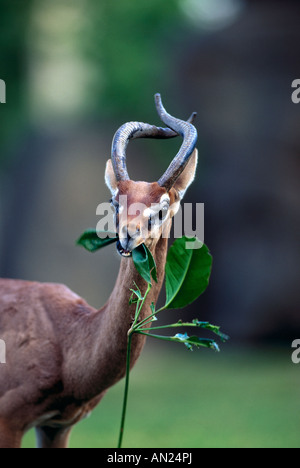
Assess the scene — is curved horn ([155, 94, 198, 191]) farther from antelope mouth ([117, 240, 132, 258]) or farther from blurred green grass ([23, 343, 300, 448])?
blurred green grass ([23, 343, 300, 448])

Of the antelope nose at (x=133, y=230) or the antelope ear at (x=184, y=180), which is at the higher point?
the antelope ear at (x=184, y=180)

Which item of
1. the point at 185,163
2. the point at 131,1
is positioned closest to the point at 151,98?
the point at 131,1

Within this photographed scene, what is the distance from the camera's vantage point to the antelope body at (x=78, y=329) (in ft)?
11.0

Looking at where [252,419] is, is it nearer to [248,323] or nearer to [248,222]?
[248,323]

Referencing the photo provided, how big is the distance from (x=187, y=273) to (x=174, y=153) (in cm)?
950

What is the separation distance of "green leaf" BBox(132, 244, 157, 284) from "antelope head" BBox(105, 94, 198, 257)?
0.10 feet

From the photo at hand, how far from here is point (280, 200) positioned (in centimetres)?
1132

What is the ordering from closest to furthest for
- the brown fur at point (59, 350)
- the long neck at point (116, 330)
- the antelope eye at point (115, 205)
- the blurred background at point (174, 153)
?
1. the antelope eye at point (115, 205)
2. the long neck at point (116, 330)
3. the brown fur at point (59, 350)
4. the blurred background at point (174, 153)

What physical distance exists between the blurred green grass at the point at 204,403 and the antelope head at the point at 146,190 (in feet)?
13.2

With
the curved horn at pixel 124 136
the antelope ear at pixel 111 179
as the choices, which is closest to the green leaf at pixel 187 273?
the curved horn at pixel 124 136

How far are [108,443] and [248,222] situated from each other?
5295 millimetres

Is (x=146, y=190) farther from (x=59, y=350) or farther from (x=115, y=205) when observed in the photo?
(x=59, y=350)

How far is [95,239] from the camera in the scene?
10.7 feet

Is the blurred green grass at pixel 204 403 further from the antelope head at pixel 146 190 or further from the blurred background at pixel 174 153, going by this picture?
the antelope head at pixel 146 190
